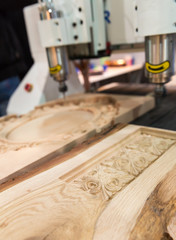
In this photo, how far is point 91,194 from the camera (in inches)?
19.6

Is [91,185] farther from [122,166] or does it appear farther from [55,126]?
[55,126]

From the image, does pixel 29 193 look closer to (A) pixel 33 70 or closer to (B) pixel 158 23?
(B) pixel 158 23

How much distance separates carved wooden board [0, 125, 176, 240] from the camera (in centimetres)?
40

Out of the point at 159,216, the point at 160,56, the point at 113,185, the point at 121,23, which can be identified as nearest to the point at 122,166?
the point at 113,185

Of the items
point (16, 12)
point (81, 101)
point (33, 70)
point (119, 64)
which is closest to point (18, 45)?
point (16, 12)

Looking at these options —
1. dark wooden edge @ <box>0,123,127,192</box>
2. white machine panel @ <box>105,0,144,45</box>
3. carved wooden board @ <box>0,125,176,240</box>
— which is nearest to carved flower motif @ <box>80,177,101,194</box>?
carved wooden board @ <box>0,125,176,240</box>

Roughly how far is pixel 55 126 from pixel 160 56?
1.73 feet

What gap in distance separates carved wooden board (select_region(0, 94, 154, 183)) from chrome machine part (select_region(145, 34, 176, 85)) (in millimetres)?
259

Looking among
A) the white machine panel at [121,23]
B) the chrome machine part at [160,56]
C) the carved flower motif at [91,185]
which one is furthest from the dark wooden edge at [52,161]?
the white machine panel at [121,23]

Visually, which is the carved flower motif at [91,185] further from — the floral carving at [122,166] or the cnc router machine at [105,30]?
the cnc router machine at [105,30]

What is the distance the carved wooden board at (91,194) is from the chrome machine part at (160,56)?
23cm

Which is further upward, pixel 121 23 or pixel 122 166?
pixel 121 23

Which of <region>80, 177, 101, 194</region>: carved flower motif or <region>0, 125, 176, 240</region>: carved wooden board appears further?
<region>80, 177, 101, 194</region>: carved flower motif

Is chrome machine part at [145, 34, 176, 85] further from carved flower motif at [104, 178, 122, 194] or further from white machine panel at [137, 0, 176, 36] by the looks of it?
carved flower motif at [104, 178, 122, 194]
